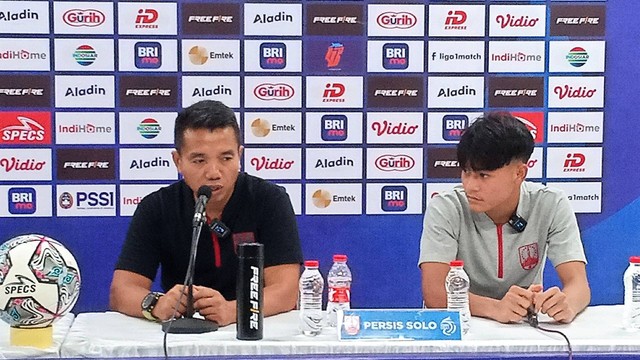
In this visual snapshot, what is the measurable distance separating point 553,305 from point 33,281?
1.26 m

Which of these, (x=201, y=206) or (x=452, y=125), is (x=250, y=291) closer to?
(x=201, y=206)

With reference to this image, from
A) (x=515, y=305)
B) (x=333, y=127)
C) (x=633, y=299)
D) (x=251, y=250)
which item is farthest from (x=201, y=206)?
(x=333, y=127)

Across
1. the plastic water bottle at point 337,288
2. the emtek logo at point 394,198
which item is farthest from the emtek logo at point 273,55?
the plastic water bottle at point 337,288

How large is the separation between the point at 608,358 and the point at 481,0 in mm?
2242

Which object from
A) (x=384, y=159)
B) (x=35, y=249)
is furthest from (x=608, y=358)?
(x=384, y=159)

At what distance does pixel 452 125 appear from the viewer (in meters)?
3.79

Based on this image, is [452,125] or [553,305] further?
[452,125]

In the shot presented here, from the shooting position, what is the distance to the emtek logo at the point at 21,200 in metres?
3.66

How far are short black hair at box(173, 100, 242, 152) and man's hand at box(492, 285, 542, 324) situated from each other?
0.89m

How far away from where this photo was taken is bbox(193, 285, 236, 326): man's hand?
2037 millimetres

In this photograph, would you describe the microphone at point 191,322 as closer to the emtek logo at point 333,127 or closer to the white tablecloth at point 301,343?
the white tablecloth at point 301,343

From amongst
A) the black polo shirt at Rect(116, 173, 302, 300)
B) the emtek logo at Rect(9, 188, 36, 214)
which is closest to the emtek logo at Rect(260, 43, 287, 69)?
the emtek logo at Rect(9, 188, 36, 214)

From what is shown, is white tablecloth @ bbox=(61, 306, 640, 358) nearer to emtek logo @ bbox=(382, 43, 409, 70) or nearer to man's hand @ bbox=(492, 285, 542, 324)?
man's hand @ bbox=(492, 285, 542, 324)

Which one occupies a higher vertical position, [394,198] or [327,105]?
[327,105]
